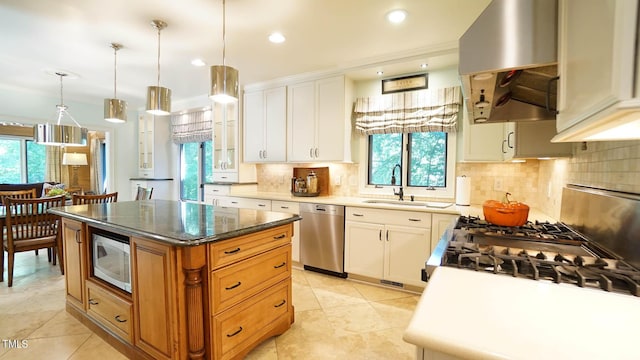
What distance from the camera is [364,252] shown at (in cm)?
316

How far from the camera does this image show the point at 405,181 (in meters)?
3.56

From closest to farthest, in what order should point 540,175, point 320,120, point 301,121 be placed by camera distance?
point 540,175, point 320,120, point 301,121

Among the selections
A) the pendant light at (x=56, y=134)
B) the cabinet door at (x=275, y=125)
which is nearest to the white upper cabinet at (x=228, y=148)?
the cabinet door at (x=275, y=125)

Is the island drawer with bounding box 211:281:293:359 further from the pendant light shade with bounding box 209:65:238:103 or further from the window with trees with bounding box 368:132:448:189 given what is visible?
the window with trees with bounding box 368:132:448:189

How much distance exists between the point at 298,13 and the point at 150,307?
7.66 ft

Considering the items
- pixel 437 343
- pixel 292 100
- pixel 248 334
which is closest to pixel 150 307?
pixel 248 334

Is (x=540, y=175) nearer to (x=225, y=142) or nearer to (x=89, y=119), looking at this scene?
(x=225, y=142)

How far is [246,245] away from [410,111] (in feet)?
8.23

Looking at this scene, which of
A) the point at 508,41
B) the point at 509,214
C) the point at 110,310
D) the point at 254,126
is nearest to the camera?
the point at 508,41

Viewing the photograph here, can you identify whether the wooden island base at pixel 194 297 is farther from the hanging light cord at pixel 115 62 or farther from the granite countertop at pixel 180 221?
the hanging light cord at pixel 115 62

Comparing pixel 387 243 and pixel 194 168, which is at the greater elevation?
pixel 194 168

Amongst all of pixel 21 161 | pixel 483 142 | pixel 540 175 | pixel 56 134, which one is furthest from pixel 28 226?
pixel 21 161

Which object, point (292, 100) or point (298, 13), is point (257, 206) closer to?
point (292, 100)

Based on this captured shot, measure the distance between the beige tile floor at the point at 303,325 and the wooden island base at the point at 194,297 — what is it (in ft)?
0.44
